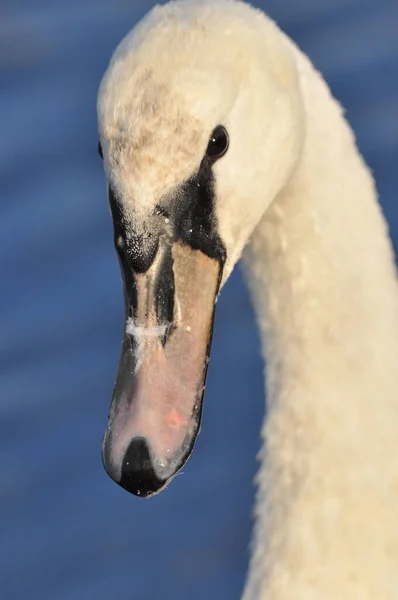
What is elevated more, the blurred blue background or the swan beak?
the blurred blue background

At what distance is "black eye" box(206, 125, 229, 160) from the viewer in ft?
11.0

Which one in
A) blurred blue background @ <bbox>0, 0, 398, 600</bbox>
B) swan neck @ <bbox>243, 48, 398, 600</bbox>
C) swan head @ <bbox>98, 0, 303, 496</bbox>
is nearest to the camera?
swan head @ <bbox>98, 0, 303, 496</bbox>

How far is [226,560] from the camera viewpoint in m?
5.42

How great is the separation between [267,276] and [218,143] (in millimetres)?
552

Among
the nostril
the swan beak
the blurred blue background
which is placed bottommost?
the nostril

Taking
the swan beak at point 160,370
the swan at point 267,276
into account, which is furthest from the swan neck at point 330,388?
the swan beak at point 160,370

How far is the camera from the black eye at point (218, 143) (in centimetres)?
337

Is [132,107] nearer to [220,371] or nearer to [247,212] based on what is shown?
[247,212]

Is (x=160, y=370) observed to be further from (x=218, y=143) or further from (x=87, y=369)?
(x=87, y=369)

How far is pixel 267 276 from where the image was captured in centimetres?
386

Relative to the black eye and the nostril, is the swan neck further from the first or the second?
the nostril

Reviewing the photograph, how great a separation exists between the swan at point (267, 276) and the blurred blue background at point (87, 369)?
4.74 feet

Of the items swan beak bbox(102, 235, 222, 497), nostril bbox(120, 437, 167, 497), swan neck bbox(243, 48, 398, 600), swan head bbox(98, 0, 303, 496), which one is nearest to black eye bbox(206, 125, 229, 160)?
swan head bbox(98, 0, 303, 496)

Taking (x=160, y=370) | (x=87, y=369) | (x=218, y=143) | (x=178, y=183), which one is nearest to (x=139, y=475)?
(x=160, y=370)
